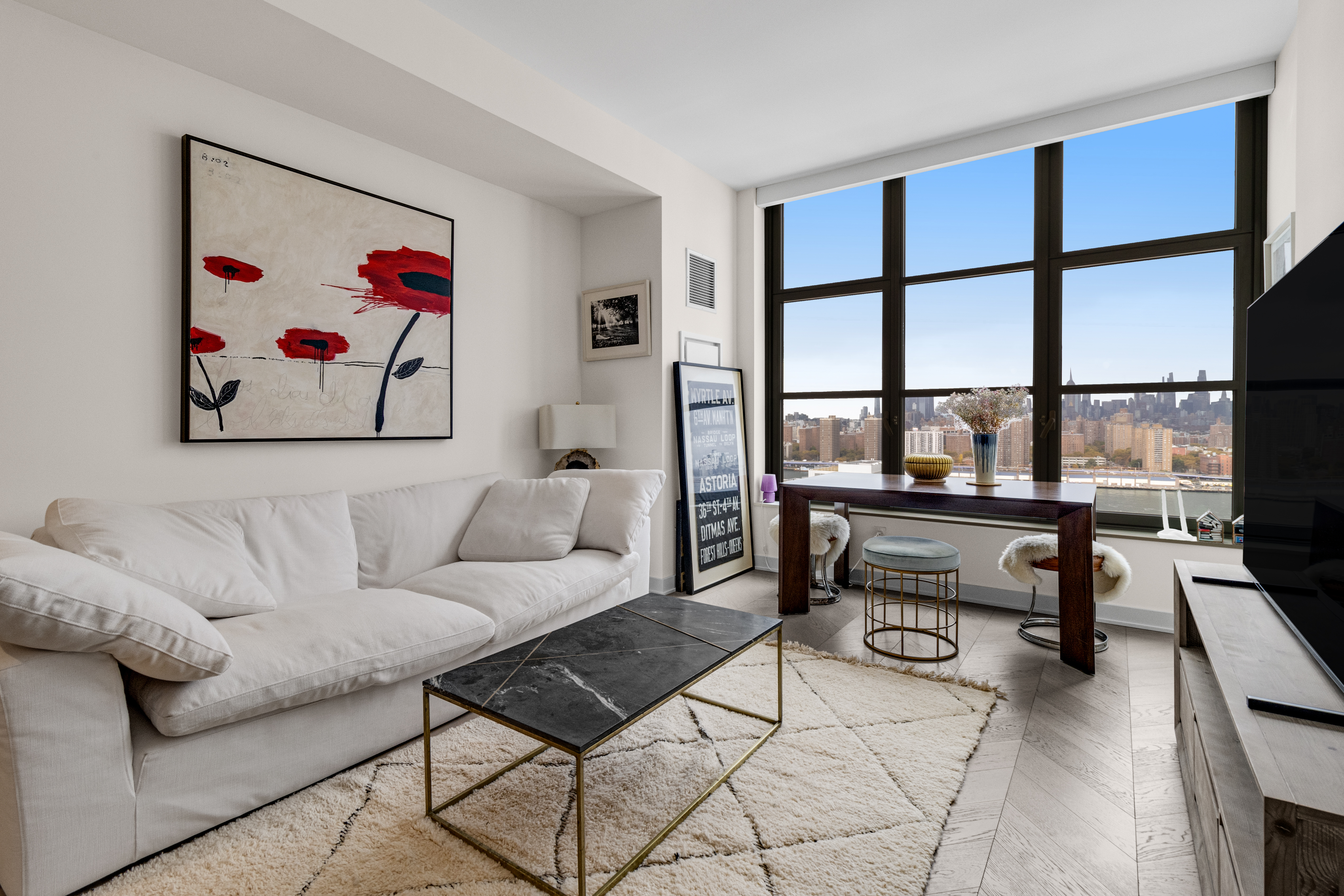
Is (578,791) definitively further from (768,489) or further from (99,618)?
(768,489)

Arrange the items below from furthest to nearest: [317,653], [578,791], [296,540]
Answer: [296,540] → [317,653] → [578,791]

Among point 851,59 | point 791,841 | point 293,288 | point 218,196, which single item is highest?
point 851,59

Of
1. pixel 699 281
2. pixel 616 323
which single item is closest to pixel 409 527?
pixel 616 323

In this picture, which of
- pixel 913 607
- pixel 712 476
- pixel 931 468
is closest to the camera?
pixel 931 468

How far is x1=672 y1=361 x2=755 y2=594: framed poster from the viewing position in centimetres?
398

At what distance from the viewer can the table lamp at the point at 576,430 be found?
367 cm

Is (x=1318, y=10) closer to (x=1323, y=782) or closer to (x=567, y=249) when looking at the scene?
(x=1323, y=782)

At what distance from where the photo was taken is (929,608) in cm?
359

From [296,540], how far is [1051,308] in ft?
13.4

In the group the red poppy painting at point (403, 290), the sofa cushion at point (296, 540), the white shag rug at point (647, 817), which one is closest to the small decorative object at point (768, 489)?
the white shag rug at point (647, 817)

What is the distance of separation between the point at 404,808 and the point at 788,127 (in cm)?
369

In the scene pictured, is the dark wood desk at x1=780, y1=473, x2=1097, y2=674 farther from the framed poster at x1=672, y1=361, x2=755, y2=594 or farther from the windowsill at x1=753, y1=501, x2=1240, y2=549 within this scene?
the framed poster at x1=672, y1=361, x2=755, y2=594

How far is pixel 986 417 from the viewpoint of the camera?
3027 mm

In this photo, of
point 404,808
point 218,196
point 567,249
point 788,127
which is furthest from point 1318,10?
point 218,196
